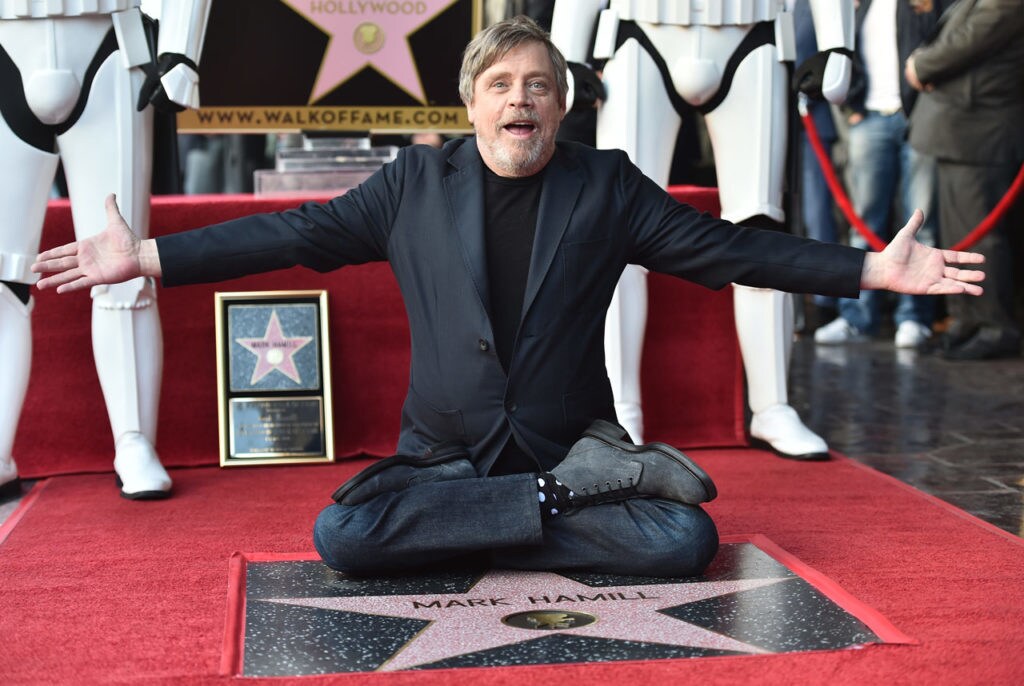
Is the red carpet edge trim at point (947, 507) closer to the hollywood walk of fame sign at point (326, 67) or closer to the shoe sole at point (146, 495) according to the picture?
the shoe sole at point (146, 495)

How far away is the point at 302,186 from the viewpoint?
488 centimetres

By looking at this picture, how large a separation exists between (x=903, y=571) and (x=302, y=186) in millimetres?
2671

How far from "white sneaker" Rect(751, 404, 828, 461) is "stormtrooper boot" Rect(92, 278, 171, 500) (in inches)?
75.9

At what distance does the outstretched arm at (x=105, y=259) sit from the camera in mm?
2883

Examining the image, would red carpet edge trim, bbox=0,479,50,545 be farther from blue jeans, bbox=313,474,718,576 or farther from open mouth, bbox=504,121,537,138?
open mouth, bbox=504,121,537,138

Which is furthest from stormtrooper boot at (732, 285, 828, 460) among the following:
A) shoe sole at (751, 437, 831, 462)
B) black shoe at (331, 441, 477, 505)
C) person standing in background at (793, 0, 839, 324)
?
person standing in background at (793, 0, 839, 324)

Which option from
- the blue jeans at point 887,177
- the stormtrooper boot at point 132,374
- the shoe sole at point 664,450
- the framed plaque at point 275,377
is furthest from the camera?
→ the blue jeans at point 887,177

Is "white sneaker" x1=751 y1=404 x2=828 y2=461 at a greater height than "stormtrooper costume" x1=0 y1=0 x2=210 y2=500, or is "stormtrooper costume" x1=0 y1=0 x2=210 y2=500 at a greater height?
"stormtrooper costume" x1=0 y1=0 x2=210 y2=500

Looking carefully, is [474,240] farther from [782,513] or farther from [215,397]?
[215,397]

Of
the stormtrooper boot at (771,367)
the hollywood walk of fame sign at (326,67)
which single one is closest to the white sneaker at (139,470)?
the hollywood walk of fame sign at (326,67)

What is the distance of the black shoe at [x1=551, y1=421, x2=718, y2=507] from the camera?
302 centimetres

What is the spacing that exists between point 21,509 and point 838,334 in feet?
17.1

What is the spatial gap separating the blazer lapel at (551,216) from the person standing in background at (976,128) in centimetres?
424

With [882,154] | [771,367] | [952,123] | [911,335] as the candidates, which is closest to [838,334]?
[911,335]
